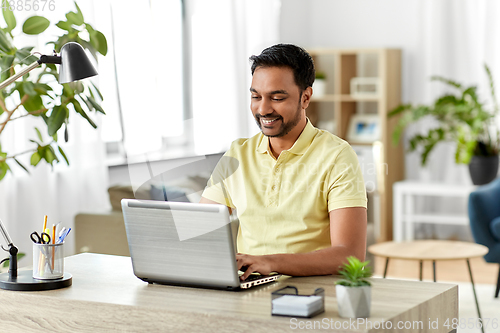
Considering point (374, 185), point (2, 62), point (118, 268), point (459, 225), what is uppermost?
point (2, 62)

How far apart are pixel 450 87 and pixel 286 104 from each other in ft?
13.7

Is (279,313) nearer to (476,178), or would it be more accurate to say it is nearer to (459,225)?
(476,178)

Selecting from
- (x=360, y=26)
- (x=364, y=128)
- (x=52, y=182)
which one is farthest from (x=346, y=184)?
(x=360, y=26)

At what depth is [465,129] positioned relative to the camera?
17.0ft

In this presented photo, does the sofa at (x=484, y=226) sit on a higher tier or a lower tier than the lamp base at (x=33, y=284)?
lower

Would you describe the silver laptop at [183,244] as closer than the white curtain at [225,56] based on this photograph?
Yes

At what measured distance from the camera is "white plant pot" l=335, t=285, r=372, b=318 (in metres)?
1.26

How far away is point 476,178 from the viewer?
4.98m

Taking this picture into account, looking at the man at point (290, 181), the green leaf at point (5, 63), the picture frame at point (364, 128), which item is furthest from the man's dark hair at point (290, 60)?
the picture frame at point (364, 128)

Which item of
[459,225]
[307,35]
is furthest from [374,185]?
[307,35]

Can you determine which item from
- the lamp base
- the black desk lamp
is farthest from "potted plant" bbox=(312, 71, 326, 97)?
the lamp base

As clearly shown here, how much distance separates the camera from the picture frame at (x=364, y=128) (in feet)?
19.1

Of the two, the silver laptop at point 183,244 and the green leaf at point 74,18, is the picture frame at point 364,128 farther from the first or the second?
the silver laptop at point 183,244

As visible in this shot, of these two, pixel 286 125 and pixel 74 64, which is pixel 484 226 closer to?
pixel 286 125
